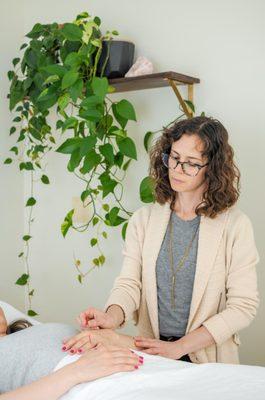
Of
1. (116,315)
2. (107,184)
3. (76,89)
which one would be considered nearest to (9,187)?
(107,184)

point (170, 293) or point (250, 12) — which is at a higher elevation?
point (250, 12)

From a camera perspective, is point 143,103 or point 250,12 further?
point 143,103

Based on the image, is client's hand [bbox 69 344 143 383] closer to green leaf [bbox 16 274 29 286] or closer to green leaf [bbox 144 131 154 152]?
green leaf [bbox 144 131 154 152]

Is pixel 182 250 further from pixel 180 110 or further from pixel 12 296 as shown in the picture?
pixel 12 296

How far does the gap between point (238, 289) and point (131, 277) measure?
357 mm

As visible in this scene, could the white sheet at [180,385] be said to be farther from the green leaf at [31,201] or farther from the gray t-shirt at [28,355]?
the green leaf at [31,201]

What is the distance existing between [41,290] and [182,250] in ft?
5.62

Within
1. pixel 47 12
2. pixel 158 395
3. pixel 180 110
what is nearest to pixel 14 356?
pixel 158 395

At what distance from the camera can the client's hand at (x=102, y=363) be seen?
5.03 ft

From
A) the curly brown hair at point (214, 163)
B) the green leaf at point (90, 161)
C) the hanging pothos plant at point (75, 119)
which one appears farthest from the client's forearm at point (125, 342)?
the green leaf at point (90, 161)

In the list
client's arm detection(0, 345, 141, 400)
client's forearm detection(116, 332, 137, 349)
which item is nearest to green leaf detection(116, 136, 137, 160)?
client's forearm detection(116, 332, 137, 349)

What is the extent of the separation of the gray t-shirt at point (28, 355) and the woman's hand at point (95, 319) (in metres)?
0.07

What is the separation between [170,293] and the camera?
6.47ft

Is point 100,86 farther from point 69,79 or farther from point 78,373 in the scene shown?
point 78,373
